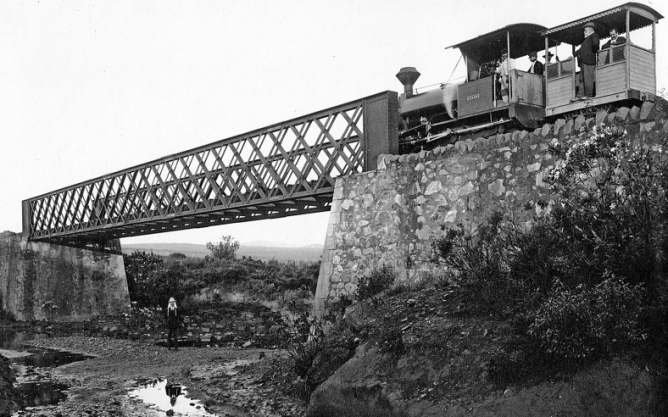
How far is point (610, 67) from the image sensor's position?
44.5 ft

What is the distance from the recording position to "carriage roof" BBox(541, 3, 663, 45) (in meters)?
13.6

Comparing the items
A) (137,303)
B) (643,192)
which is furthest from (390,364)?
(137,303)

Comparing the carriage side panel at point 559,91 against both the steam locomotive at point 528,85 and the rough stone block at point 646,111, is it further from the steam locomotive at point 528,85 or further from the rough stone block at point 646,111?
the rough stone block at point 646,111

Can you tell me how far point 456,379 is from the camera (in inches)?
348

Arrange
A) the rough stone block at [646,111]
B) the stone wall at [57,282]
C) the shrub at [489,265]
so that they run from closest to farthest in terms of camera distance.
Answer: the shrub at [489,265]
the rough stone block at [646,111]
the stone wall at [57,282]

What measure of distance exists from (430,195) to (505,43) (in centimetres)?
534

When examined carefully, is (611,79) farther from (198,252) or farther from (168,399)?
(198,252)

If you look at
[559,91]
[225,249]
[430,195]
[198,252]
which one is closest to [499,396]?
[430,195]

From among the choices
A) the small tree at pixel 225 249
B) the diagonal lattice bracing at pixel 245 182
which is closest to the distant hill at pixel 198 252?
the small tree at pixel 225 249

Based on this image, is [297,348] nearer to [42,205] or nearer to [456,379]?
[456,379]

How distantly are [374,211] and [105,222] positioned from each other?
18.8 metres

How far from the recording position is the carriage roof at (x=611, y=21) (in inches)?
535

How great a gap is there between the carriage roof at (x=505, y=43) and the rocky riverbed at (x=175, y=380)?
29.9 ft

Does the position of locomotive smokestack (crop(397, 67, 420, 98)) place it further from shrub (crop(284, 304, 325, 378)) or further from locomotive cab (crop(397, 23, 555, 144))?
shrub (crop(284, 304, 325, 378))
